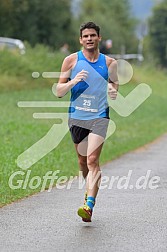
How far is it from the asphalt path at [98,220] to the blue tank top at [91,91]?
1.17m

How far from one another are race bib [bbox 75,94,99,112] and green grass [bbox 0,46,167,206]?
73.9 inches

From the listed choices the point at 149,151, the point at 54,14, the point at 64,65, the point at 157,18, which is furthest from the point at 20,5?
the point at 64,65

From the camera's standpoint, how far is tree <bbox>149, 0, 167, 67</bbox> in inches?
2859

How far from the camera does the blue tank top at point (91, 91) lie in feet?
30.7

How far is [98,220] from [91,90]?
141cm

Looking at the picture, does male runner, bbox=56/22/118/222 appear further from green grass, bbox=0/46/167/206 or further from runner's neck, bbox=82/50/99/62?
green grass, bbox=0/46/167/206

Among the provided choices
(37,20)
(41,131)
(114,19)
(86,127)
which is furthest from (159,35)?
(86,127)

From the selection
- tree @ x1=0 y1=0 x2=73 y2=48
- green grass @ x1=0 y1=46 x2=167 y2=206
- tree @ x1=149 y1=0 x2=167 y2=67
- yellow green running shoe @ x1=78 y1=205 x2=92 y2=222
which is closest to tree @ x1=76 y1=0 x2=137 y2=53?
tree @ x1=149 y1=0 x2=167 y2=67

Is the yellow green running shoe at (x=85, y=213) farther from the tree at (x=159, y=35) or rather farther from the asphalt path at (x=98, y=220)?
the tree at (x=159, y=35)

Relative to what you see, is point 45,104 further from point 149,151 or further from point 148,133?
point 149,151

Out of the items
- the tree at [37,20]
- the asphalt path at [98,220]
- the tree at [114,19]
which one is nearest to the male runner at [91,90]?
the asphalt path at [98,220]

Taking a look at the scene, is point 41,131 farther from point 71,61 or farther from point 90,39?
point 90,39

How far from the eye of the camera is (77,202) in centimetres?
1101

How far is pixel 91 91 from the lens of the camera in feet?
30.8
